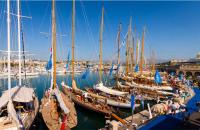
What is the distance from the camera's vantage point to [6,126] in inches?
547

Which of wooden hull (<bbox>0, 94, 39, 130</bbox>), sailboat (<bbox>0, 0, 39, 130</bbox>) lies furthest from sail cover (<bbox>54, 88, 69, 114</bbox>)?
wooden hull (<bbox>0, 94, 39, 130</bbox>)

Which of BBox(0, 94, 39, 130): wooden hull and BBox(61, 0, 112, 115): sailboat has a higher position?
BBox(0, 94, 39, 130): wooden hull

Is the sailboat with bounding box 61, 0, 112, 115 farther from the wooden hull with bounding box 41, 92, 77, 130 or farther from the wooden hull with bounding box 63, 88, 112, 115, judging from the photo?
the wooden hull with bounding box 41, 92, 77, 130

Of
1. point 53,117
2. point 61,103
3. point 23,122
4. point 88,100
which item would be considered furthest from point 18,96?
point 88,100

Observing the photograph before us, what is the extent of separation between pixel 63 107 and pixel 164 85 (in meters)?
30.9

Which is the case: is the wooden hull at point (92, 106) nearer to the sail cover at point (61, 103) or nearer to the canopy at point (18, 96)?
the sail cover at point (61, 103)

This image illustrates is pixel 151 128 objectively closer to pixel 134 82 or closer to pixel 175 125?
pixel 175 125

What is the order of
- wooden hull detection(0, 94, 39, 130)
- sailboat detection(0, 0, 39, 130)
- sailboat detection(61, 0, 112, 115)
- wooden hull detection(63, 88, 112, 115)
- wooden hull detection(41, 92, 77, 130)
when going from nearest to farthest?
wooden hull detection(0, 94, 39, 130), sailboat detection(0, 0, 39, 130), wooden hull detection(41, 92, 77, 130), wooden hull detection(63, 88, 112, 115), sailboat detection(61, 0, 112, 115)

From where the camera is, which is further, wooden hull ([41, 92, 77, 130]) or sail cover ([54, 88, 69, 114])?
sail cover ([54, 88, 69, 114])

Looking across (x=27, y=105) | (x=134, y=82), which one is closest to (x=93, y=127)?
(x=27, y=105)

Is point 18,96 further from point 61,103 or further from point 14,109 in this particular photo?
point 61,103

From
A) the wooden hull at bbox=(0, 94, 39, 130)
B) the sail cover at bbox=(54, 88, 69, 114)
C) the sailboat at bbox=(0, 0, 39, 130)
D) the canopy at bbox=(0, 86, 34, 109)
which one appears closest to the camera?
the wooden hull at bbox=(0, 94, 39, 130)

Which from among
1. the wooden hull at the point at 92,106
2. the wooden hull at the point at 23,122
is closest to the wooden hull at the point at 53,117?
the wooden hull at the point at 23,122

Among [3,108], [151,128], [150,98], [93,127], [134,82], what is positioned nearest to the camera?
[151,128]
